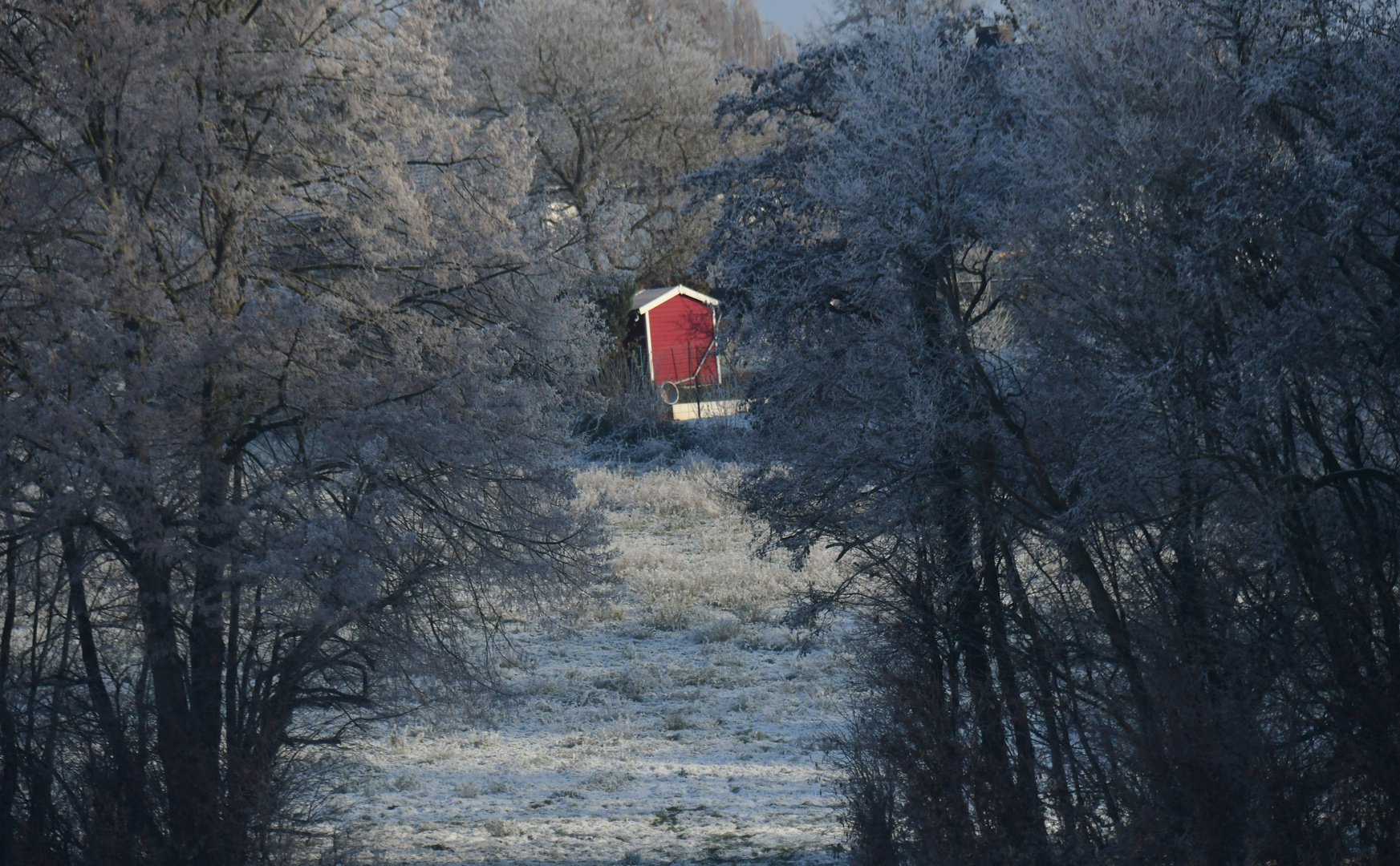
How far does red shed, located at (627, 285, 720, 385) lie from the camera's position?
27.9m

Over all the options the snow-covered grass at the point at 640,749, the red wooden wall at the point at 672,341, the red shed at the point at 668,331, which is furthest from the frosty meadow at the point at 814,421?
the red wooden wall at the point at 672,341

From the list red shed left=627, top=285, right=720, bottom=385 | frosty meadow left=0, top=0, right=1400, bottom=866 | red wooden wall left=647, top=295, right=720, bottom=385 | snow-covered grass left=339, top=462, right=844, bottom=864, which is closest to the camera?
frosty meadow left=0, top=0, right=1400, bottom=866

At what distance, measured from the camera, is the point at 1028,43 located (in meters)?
7.82

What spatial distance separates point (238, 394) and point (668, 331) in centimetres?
2186

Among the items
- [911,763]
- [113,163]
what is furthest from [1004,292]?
[113,163]

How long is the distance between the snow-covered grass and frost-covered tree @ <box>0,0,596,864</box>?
1.29 m

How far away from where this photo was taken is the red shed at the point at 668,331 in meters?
27.9

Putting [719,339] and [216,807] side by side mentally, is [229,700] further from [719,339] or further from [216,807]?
[719,339]

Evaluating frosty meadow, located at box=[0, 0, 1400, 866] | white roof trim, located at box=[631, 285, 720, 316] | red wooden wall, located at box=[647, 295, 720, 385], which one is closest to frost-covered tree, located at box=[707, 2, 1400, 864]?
frosty meadow, located at box=[0, 0, 1400, 866]

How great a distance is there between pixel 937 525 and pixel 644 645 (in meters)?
7.41

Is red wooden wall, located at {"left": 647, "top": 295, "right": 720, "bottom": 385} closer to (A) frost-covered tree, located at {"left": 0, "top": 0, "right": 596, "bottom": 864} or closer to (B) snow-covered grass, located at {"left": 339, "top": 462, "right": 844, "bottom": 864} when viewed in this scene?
(B) snow-covered grass, located at {"left": 339, "top": 462, "right": 844, "bottom": 864}

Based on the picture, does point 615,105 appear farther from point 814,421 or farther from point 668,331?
point 814,421

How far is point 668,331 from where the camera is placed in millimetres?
28703

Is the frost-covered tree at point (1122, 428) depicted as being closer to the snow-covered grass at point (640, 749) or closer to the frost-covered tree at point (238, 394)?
the snow-covered grass at point (640, 749)
